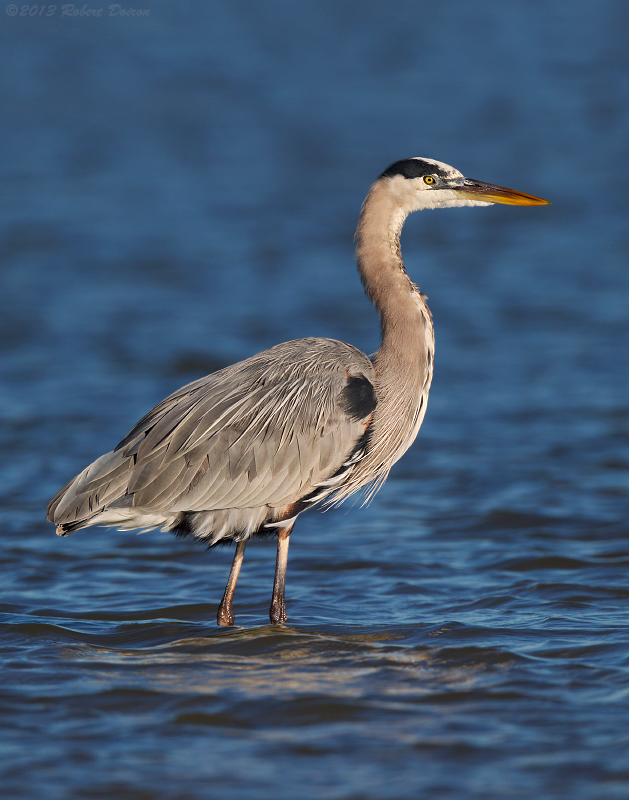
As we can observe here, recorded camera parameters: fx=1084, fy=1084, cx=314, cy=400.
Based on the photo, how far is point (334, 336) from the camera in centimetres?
1356

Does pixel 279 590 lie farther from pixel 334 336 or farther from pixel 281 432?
pixel 334 336

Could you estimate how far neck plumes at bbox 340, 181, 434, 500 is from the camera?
6.68 m

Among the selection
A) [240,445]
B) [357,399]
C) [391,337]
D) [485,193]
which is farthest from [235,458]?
[485,193]

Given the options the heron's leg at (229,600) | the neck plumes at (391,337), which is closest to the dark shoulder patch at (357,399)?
the neck plumes at (391,337)

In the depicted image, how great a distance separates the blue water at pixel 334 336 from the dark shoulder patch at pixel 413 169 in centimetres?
268

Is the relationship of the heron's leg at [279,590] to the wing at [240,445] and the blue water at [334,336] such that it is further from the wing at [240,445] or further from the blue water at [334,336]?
the wing at [240,445]

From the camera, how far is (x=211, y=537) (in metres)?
6.45

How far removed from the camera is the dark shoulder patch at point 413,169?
22.4 ft

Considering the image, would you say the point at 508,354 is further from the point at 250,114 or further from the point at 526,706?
the point at 250,114

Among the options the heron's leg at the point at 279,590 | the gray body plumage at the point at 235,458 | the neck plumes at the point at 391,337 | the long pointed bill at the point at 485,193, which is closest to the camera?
the gray body plumage at the point at 235,458

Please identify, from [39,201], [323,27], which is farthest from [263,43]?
[39,201]

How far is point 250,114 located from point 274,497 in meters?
19.2

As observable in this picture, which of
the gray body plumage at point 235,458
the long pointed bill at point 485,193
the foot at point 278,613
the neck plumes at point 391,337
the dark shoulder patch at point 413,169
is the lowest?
the foot at point 278,613

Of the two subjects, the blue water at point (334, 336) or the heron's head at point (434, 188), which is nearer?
the blue water at point (334, 336)
